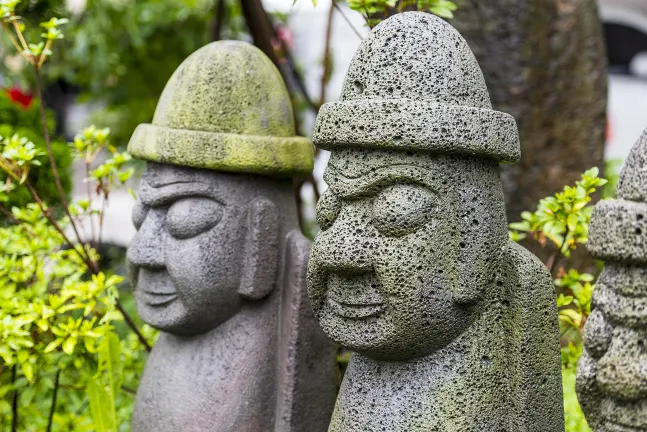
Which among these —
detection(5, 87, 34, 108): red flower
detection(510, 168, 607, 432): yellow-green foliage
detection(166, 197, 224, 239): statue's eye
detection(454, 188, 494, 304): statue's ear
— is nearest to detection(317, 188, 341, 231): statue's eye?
detection(454, 188, 494, 304): statue's ear

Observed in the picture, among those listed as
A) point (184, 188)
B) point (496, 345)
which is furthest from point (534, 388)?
point (184, 188)

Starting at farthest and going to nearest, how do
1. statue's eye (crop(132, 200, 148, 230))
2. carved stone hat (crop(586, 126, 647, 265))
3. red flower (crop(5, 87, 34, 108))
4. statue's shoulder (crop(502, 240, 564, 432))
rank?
1. red flower (crop(5, 87, 34, 108))
2. statue's eye (crop(132, 200, 148, 230))
3. statue's shoulder (crop(502, 240, 564, 432))
4. carved stone hat (crop(586, 126, 647, 265))

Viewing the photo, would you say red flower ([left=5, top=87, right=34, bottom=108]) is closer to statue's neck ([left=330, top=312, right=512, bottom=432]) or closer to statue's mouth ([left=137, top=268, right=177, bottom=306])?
statue's mouth ([left=137, top=268, right=177, bottom=306])

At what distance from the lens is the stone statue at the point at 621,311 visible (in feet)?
4.99

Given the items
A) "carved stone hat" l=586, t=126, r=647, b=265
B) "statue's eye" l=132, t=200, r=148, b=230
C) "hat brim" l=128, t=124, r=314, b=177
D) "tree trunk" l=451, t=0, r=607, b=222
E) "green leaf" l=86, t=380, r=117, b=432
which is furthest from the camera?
"tree trunk" l=451, t=0, r=607, b=222

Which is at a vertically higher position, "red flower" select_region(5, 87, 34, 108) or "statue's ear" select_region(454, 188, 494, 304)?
"statue's ear" select_region(454, 188, 494, 304)

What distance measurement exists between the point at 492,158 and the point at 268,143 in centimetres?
75

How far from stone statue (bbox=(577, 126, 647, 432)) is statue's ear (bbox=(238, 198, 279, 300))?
1.07 m

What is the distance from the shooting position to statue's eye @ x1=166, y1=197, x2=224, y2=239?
240cm

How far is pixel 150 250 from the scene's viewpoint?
245 cm

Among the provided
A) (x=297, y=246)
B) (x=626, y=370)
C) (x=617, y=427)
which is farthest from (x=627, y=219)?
(x=297, y=246)

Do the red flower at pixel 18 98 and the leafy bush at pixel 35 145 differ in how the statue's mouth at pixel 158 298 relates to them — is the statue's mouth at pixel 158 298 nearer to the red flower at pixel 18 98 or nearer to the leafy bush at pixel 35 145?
the leafy bush at pixel 35 145

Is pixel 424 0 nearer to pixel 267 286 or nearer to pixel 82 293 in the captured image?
pixel 267 286

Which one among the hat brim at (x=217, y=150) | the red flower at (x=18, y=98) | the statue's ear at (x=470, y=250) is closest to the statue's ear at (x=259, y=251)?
the hat brim at (x=217, y=150)
